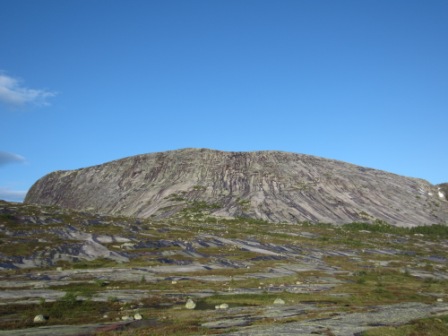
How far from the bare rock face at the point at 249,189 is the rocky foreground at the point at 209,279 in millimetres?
27258

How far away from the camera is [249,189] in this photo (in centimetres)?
16262

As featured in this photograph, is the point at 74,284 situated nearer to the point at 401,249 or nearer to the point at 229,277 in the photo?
the point at 229,277

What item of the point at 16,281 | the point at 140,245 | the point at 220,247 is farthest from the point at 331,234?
the point at 16,281

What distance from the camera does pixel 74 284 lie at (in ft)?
165

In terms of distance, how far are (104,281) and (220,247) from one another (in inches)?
1464

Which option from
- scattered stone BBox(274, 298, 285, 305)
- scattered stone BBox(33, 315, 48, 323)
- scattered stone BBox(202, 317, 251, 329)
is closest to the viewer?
scattered stone BBox(202, 317, 251, 329)

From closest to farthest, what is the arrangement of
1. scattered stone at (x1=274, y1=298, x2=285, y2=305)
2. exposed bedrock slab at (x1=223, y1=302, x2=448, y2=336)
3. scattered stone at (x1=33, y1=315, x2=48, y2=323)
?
exposed bedrock slab at (x1=223, y1=302, x2=448, y2=336) < scattered stone at (x1=33, y1=315, x2=48, y2=323) < scattered stone at (x1=274, y1=298, x2=285, y2=305)

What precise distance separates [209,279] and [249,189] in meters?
106

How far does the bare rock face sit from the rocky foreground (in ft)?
89.4

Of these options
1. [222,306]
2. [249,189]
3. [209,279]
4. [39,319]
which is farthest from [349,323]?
[249,189]

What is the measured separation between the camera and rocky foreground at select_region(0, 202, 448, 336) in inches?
1254

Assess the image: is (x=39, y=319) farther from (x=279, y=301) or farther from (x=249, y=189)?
(x=249, y=189)

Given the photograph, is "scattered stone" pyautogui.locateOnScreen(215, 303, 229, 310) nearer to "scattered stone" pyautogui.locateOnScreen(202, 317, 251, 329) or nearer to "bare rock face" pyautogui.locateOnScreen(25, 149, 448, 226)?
"scattered stone" pyautogui.locateOnScreen(202, 317, 251, 329)

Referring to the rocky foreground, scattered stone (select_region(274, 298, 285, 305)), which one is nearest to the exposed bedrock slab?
the rocky foreground
